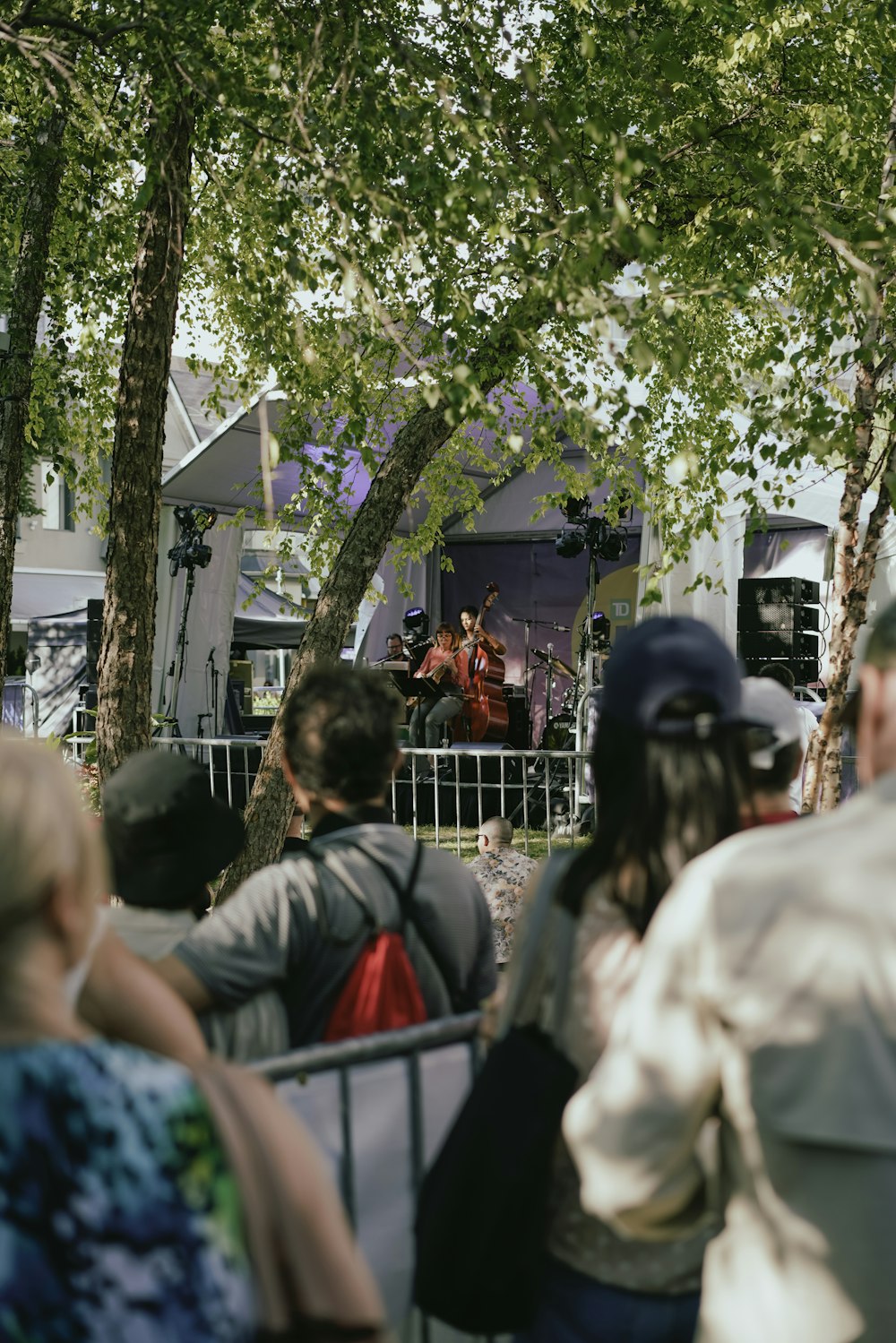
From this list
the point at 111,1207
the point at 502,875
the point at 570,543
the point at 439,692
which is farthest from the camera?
the point at 570,543

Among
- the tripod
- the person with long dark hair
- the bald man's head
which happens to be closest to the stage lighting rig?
the tripod

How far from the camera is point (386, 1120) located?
2125 millimetres

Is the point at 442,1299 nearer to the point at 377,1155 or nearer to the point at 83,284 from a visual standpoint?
the point at 377,1155

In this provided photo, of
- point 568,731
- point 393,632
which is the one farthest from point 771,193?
point 393,632

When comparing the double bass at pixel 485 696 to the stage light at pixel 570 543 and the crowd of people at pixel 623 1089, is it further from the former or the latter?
the crowd of people at pixel 623 1089

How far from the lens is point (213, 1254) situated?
3.60 ft

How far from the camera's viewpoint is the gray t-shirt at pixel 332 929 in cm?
217

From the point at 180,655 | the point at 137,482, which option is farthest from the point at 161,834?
the point at 180,655

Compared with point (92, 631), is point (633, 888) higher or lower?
lower

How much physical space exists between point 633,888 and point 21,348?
7.02 metres

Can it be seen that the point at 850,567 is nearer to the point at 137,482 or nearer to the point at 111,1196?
the point at 137,482

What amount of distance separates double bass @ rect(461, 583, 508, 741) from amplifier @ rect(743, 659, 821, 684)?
285cm

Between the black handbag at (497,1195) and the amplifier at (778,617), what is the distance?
1225cm

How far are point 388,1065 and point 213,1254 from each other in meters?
1.04
